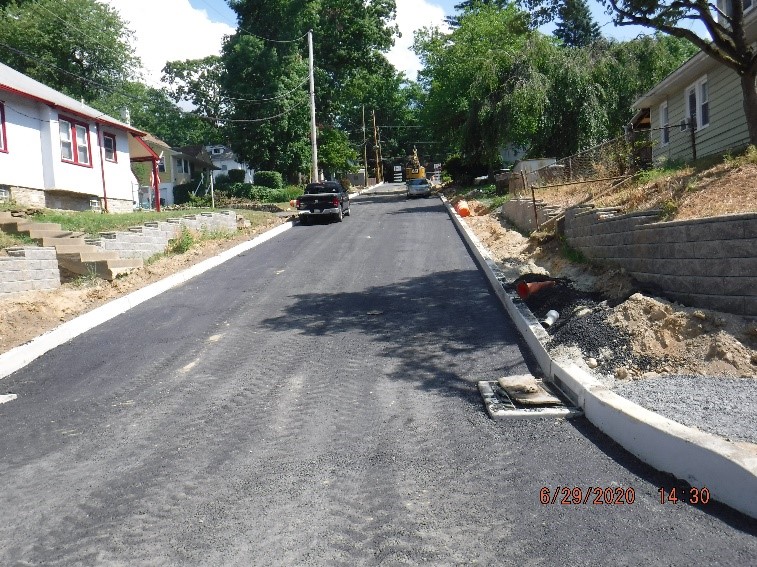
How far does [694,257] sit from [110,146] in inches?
1030

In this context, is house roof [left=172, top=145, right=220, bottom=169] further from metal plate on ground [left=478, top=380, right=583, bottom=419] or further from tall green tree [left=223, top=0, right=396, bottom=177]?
metal plate on ground [left=478, top=380, right=583, bottom=419]

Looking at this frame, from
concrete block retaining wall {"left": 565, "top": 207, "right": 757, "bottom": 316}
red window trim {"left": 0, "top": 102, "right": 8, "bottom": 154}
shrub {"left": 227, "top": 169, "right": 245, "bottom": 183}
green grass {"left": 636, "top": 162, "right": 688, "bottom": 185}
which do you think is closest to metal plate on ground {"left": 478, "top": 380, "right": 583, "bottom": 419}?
concrete block retaining wall {"left": 565, "top": 207, "right": 757, "bottom": 316}

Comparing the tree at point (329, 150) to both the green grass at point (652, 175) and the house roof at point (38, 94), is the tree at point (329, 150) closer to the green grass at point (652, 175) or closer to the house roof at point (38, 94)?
the house roof at point (38, 94)

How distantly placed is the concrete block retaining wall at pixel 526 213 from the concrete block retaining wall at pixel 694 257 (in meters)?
5.50

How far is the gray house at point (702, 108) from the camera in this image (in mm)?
16814

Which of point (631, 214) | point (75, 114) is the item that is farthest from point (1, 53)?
point (631, 214)

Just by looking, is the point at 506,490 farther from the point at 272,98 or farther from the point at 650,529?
the point at 272,98

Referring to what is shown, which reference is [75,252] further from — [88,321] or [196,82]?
[196,82]

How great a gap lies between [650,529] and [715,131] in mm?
17369

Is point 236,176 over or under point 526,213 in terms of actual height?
over

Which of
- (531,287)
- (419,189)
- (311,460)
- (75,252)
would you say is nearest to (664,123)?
(531,287)

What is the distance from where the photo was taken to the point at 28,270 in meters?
11.4

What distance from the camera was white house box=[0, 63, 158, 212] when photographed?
21469mm

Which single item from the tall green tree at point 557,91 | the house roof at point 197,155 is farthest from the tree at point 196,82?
the tall green tree at point 557,91
